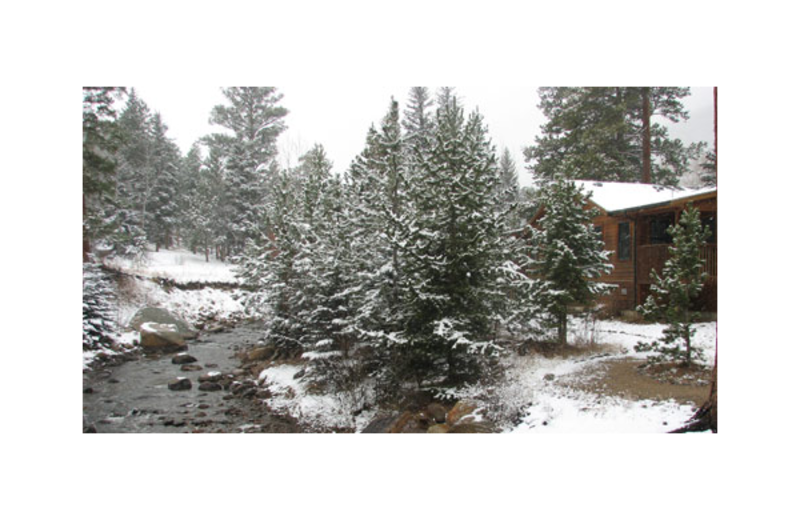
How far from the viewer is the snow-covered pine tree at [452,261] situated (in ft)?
29.2

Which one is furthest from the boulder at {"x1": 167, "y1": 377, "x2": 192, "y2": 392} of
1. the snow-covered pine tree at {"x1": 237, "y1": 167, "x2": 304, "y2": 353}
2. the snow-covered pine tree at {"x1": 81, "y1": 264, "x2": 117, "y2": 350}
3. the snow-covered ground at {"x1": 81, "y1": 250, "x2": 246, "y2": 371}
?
the snow-covered ground at {"x1": 81, "y1": 250, "x2": 246, "y2": 371}

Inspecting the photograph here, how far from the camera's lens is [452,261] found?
891 cm

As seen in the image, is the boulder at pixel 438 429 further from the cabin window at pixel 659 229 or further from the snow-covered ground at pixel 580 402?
the cabin window at pixel 659 229

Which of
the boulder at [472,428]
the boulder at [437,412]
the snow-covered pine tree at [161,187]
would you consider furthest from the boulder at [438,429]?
the snow-covered pine tree at [161,187]

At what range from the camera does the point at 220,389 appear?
11.7 metres

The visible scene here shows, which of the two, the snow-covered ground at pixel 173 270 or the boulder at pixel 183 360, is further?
the snow-covered ground at pixel 173 270

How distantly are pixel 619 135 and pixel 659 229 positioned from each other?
27.8 feet

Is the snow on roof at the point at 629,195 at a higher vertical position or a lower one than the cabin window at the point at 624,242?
higher

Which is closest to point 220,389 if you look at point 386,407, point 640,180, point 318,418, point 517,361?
point 318,418

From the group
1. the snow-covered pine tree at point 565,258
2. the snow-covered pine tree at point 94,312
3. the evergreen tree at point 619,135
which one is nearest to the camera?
the snow-covered pine tree at point 565,258

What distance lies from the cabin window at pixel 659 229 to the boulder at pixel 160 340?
2032 centimetres

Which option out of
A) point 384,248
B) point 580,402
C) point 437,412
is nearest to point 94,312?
point 384,248
